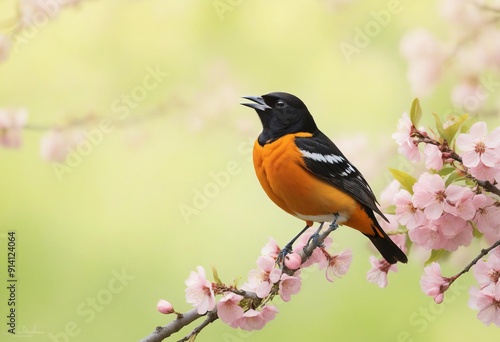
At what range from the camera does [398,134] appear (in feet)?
4.42

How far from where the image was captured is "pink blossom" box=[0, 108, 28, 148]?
2.57 meters

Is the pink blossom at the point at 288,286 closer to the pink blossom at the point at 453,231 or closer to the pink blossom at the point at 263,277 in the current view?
the pink blossom at the point at 263,277

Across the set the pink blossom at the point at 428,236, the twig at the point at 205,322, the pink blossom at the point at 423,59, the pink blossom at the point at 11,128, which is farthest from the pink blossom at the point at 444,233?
the pink blossom at the point at 11,128

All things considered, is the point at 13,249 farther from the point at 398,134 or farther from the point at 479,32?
the point at 479,32

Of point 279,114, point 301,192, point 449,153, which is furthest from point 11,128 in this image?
point 449,153

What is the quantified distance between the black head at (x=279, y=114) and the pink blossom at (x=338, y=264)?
0.35 m

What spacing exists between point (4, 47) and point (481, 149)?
194 cm

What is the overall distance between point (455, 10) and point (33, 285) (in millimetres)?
1912

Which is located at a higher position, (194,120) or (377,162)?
(194,120)

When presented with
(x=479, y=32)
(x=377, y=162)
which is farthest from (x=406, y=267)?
(x=479, y=32)

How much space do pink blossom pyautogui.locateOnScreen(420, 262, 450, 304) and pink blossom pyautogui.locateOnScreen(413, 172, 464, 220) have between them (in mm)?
127

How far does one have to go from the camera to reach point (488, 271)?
4.32ft

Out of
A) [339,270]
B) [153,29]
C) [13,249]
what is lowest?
[339,270]

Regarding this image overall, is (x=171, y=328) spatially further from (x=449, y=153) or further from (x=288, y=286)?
(x=449, y=153)
